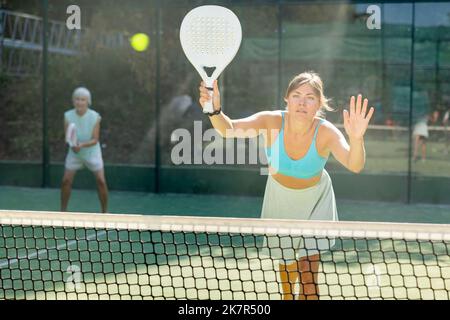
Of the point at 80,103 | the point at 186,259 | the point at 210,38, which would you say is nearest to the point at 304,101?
the point at 210,38

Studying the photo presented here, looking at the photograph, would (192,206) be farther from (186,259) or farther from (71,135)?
(186,259)

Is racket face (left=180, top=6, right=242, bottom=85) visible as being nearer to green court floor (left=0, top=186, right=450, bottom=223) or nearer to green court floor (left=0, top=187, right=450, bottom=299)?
green court floor (left=0, top=187, right=450, bottom=299)

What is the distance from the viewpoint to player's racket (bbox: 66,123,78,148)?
9305 millimetres

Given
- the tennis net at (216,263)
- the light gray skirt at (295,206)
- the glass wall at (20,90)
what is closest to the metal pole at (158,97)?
the glass wall at (20,90)

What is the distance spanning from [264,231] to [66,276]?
9.25ft

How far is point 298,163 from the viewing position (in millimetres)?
4832

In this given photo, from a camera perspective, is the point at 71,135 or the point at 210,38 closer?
the point at 210,38

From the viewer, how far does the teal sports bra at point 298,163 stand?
4.84 m

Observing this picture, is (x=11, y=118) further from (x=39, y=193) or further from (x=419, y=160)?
(x=419, y=160)

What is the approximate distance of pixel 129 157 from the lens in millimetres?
12727

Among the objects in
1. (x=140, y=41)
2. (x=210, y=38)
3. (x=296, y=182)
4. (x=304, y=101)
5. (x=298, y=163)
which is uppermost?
(x=140, y=41)

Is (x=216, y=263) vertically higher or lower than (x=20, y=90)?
lower

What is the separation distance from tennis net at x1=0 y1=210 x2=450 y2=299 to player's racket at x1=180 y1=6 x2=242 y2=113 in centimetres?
100

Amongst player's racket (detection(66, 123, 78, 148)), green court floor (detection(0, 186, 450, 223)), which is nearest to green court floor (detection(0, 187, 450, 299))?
green court floor (detection(0, 186, 450, 223))
